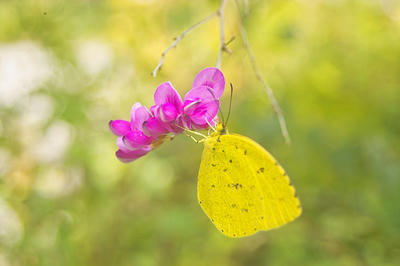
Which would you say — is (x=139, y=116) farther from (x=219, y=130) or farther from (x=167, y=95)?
(x=219, y=130)

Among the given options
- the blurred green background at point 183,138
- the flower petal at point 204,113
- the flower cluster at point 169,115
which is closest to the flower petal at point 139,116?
the flower cluster at point 169,115

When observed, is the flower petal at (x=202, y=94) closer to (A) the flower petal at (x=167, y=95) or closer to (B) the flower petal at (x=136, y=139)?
(A) the flower petal at (x=167, y=95)

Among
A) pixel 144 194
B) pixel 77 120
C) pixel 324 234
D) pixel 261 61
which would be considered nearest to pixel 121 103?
pixel 77 120

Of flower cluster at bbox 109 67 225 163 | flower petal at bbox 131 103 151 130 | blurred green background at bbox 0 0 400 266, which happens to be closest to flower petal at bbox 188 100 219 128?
flower cluster at bbox 109 67 225 163

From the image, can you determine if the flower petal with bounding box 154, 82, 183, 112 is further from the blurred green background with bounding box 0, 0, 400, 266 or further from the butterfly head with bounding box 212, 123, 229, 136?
the blurred green background with bounding box 0, 0, 400, 266

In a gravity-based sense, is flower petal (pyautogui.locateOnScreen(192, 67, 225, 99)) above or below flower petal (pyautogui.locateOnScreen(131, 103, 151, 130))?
below

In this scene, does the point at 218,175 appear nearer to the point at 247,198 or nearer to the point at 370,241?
the point at 247,198

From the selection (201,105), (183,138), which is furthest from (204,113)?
(183,138)
